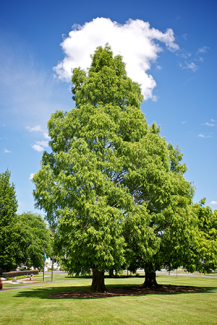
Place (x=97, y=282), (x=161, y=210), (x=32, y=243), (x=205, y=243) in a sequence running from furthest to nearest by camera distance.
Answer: (x=32, y=243)
(x=205, y=243)
(x=161, y=210)
(x=97, y=282)

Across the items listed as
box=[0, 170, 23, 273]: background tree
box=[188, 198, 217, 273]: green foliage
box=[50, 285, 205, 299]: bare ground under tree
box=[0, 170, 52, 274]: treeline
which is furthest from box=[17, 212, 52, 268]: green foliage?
box=[188, 198, 217, 273]: green foliage

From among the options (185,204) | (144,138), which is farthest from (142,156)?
(185,204)

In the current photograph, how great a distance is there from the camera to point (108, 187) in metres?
13.0

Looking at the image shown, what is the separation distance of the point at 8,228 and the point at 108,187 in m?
27.0

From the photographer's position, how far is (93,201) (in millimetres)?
12336

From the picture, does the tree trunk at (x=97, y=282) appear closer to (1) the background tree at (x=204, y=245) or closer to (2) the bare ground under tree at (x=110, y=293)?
(2) the bare ground under tree at (x=110, y=293)

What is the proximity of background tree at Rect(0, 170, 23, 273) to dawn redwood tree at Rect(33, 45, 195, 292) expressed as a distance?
889 inches

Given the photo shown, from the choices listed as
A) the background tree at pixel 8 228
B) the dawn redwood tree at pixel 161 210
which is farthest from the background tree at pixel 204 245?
the background tree at pixel 8 228


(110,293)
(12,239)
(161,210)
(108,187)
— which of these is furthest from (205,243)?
(12,239)

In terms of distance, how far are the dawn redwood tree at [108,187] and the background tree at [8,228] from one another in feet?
74.1

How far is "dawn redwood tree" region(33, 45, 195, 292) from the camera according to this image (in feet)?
39.6

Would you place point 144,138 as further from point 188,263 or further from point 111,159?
point 188,263

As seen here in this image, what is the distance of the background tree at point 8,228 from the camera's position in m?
33.7

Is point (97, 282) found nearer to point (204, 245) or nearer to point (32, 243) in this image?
→ point (204, 245)
